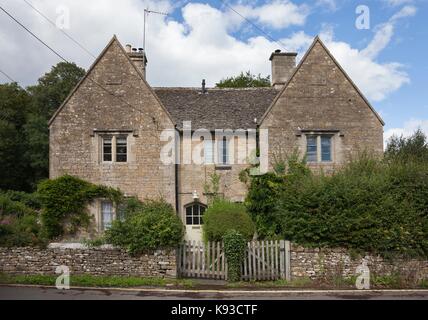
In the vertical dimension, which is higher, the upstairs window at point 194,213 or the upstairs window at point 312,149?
the upstairs window at point 312,149

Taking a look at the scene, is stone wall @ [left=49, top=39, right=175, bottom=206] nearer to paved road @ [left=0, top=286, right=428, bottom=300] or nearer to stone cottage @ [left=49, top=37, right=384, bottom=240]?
stone cottage @ [left=49, top=37, right=384, bottom=240]

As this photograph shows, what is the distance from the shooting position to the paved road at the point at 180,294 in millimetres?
12594

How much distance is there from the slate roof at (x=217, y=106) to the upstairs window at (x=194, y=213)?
4.09m

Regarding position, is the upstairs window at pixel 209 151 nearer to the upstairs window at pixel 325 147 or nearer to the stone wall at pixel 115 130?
the stone wall at pixel 115 130

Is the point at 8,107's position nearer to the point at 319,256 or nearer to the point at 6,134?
the point at 6,134

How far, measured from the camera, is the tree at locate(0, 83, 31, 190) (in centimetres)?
3934

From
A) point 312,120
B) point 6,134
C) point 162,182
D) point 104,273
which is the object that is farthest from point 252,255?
point 6,134

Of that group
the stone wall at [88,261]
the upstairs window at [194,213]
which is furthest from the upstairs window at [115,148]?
the stone wall at [88,261]

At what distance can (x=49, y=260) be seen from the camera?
1556 centimetres

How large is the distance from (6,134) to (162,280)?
30.8m

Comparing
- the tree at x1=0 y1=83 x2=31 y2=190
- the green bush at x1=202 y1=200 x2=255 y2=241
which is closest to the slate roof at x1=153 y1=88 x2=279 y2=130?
the green bush at x1=202 y1=200 x2=255 y2=241

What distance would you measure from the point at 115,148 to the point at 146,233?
693cm

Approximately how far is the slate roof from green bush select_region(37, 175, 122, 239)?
5393 mm

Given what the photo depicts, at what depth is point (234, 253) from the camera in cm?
1526
